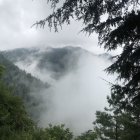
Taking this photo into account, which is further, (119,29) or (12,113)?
(12,113)

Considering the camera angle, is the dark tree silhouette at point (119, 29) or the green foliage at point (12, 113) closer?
the dark tree silhouette at point (119, 29)

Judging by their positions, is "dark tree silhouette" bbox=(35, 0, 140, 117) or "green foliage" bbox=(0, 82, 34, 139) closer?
"dark tree silhouette" bbox=(35, 0, 140, 117)

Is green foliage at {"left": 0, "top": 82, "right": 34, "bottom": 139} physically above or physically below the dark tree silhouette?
above

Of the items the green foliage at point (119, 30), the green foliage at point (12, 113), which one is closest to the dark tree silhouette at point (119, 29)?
the green foliage at point (119, 30)

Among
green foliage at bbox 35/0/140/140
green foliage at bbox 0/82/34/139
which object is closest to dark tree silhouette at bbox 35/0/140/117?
green foliage at bbox 35/0/140/140

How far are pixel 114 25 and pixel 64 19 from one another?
3.50 ft

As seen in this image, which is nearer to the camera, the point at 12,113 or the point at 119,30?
the point at 119,30

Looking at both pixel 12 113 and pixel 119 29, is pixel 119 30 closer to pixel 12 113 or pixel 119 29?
pixel 119 29

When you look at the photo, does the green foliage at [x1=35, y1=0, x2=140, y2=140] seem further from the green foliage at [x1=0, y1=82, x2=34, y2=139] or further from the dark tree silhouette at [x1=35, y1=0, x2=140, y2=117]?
the green foliage at [x1=0, y1=82, x2=34, y2=139]

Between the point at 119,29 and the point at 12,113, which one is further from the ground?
the point at 12,113

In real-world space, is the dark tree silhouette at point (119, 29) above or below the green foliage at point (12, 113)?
below

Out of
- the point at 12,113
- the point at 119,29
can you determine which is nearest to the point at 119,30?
the point at 119,29

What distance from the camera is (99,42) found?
813cm

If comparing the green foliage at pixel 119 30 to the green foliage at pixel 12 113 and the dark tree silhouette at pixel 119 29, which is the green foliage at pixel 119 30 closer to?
the dark tree silhouette at pixel 119 29
